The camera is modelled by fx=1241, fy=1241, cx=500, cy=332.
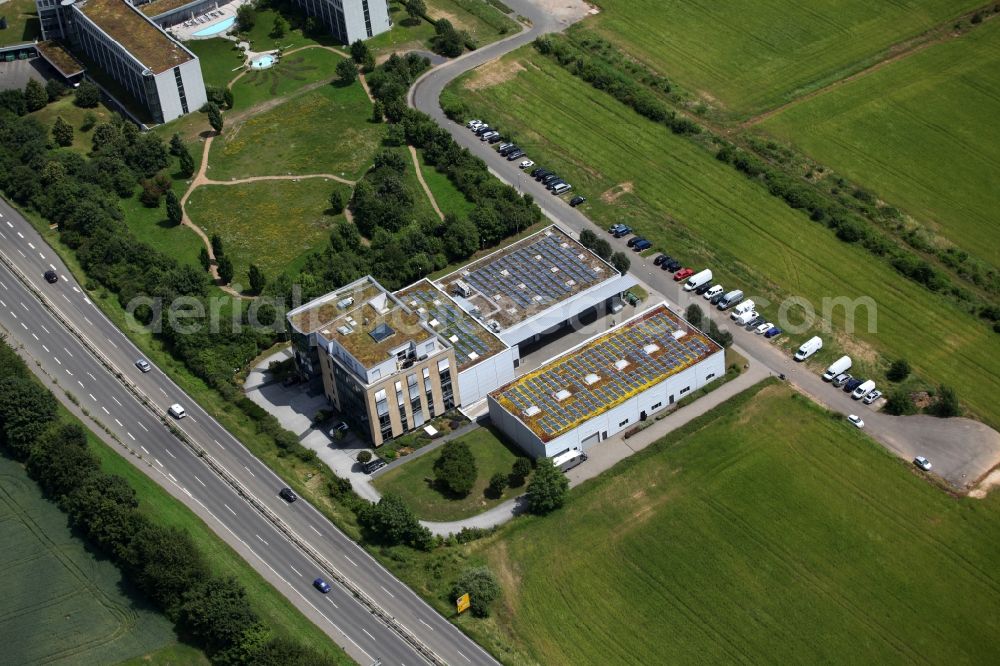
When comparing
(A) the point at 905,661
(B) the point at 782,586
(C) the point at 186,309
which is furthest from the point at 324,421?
(A) the point at 905,661

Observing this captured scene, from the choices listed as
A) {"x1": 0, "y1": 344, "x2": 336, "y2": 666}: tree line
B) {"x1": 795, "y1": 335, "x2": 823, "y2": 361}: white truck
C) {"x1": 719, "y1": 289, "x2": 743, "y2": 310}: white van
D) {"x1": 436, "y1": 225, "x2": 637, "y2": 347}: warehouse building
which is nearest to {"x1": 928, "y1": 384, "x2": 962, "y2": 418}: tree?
{"x1": 795, "y1": 335, "x2": 823, "y2": 361}: white truck

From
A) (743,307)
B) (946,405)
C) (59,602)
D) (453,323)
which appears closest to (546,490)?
(453,323)

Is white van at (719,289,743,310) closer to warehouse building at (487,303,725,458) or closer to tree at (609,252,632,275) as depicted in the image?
warehouse building at (487,303,725,458)

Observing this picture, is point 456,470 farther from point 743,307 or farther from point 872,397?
point 872,397

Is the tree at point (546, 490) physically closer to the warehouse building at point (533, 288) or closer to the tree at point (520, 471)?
the tree at point (520, 471)

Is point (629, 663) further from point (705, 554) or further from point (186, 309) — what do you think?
point (186, 309)

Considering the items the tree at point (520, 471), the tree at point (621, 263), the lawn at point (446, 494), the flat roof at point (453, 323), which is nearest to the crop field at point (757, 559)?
the lawn at point (446, 494)
